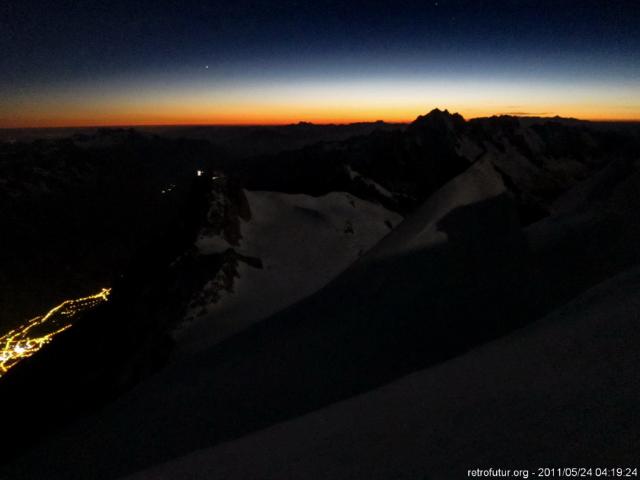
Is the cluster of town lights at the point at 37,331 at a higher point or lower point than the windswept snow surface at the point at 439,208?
lower

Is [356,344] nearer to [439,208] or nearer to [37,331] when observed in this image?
[439,208]

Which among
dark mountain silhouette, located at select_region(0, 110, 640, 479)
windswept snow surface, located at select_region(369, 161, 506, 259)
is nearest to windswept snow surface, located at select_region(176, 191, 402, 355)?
dark mountain silhouette, located at select_region(0, 110, 640, 479)

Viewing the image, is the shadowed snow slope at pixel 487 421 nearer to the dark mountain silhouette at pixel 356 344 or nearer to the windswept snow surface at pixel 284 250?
the dark mountain silhouette at pixel 356 344

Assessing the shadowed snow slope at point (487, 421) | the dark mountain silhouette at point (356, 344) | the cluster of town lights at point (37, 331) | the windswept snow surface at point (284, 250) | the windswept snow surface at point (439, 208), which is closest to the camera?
the shadowed snow slope at point (487, 421)

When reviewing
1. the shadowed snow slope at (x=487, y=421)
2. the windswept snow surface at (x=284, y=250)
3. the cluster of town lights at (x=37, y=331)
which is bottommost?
the cluster of town lights at (x=37, y=331)

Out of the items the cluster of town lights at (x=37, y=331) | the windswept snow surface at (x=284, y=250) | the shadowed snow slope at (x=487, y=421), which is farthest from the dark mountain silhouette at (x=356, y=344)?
the cluster of town lights at (x=37, y=331)

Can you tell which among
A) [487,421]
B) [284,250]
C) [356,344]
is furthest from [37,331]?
[487,421]
